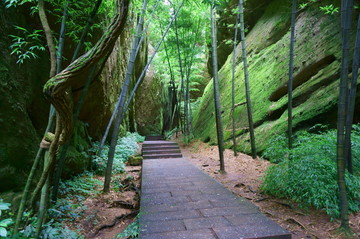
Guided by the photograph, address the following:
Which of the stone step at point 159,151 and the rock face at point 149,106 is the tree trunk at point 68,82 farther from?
the rock face at point 149,106

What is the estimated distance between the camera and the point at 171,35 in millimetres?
10273

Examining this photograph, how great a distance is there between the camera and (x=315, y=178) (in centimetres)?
285

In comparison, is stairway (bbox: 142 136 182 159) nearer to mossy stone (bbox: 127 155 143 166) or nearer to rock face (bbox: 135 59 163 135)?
mossy stone (bbox: 127 155 143 166)

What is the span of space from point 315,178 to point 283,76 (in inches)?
186

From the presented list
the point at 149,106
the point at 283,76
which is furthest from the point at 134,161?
the point at 149,106

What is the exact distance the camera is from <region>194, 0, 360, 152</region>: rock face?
531 cm

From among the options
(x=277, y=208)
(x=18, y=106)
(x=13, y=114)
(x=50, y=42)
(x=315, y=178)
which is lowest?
(x=277, y=208)

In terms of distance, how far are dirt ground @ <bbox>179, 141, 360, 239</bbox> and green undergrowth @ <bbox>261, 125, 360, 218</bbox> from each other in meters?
0.12

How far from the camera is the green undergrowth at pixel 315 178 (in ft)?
8.93

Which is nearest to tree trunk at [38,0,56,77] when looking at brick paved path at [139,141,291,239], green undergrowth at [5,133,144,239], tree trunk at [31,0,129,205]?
tree trunk at [31,0,129,205]

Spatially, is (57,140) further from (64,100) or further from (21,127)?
(21,127)

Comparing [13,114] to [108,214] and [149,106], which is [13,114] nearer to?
[108,214]

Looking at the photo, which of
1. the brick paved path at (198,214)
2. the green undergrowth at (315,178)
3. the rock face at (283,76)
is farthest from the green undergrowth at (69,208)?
the rock face at (283,76)

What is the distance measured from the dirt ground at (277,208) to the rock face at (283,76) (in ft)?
3.33
